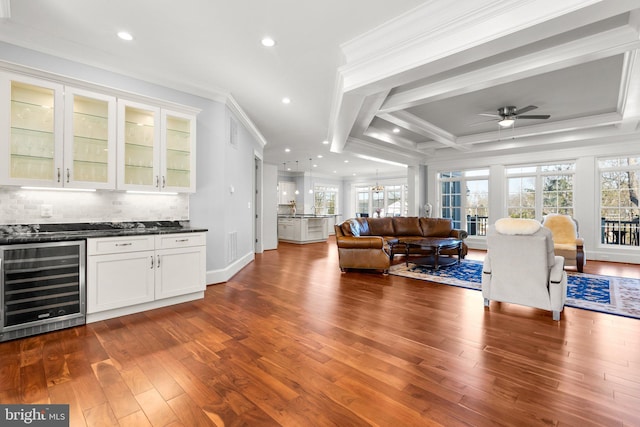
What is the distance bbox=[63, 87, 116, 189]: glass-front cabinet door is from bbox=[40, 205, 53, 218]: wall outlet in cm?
40

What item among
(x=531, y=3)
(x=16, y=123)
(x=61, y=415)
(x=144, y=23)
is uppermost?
(x=144, y=23)

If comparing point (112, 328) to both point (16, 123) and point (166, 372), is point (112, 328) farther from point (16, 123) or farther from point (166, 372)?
point (16, 123)

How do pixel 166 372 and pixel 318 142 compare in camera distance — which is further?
pixel 318 142

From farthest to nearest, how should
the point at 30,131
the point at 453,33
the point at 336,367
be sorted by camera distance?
the point at 30,131, the point at 453,33, the point at 336,367

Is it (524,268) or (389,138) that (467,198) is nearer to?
(389,138)

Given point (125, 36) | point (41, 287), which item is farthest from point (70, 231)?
point (125, 36)

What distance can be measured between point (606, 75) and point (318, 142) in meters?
5.20

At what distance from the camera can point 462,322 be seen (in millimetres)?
2990

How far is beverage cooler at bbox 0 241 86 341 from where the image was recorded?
250 centimetres

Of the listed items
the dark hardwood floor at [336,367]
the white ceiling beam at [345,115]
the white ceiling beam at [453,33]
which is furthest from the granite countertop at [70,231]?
the white ceiling beam at [453,33]

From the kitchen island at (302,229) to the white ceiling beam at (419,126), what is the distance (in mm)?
4744

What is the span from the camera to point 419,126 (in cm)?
618

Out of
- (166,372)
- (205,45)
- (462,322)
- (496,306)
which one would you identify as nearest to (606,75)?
(496,306)

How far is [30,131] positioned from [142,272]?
173 cm
